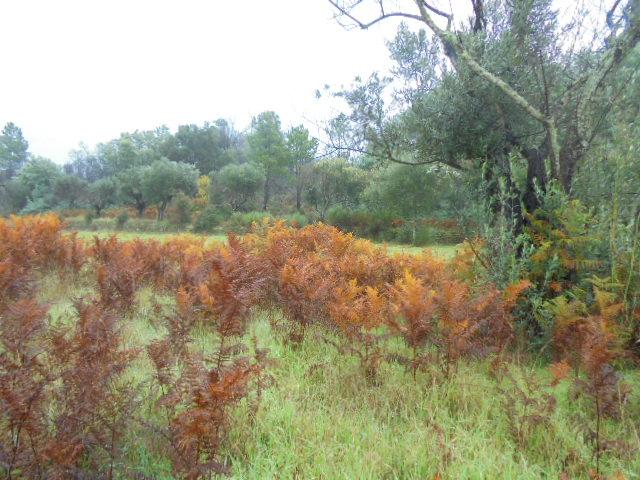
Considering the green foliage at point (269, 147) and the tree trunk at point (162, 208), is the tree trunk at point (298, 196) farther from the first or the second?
the tree trunk at point (162, 208)

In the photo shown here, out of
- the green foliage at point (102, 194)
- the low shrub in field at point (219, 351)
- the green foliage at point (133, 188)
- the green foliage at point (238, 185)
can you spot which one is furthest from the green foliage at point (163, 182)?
the low shrub in field at point (219, 351)

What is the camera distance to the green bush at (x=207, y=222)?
2731 cm

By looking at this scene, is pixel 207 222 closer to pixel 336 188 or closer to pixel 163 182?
pixel 163 182

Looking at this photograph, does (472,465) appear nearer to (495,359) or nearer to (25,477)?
(495,359)

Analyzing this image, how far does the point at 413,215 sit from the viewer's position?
2427 centimetres

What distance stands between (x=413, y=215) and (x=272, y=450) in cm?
2244

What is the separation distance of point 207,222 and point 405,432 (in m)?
25.7

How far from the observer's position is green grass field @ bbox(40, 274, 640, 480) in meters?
2.38

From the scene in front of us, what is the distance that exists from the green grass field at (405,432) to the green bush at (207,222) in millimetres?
24316

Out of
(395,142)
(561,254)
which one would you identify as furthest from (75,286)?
(561,254)

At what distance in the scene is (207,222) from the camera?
89.6ft

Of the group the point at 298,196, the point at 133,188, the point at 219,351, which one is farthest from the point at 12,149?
the point at 219,351

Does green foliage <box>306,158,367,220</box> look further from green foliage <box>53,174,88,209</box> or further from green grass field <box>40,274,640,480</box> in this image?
green grass field <box>40,274,640,480</box>

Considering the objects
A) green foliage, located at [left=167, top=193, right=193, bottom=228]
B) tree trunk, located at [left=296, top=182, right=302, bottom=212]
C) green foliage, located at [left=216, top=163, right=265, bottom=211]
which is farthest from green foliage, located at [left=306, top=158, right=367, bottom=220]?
green foliage, located at [left=167, top=193, right=193, bottom=228]
